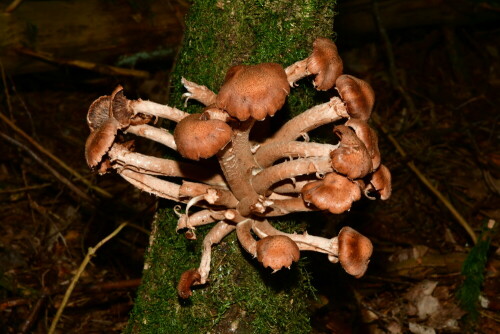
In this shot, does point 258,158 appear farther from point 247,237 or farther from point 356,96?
point 356,96

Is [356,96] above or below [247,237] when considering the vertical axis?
above

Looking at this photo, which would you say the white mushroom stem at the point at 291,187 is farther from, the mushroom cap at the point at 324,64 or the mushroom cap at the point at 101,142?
the mushroom cap at the point at 101,142

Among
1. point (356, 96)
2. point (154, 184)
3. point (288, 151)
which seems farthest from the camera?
point (154, 184)

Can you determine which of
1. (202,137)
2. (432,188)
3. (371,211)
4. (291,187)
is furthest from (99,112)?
(432,188)

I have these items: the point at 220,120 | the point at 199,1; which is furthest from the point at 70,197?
the point at 220,120

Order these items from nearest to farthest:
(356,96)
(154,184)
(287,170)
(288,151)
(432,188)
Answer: (356,96)
(287,170)
(288,151)
(154,184)
(432,188)

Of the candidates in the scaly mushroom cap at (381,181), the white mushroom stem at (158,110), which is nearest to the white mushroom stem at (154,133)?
the white mushroom stem at (158,110)

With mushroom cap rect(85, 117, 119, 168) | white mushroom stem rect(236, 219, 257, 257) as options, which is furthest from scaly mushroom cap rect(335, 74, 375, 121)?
mushroom cap rect(85, 117, 119, 168)
